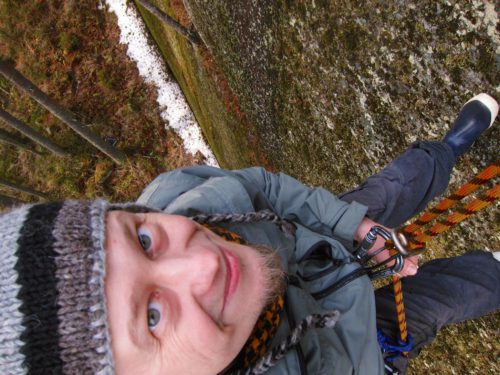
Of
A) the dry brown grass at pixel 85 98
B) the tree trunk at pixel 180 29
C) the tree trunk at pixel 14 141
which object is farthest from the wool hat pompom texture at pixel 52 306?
the tree trunk at pixel 14 141

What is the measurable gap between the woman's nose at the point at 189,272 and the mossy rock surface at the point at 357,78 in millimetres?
1315

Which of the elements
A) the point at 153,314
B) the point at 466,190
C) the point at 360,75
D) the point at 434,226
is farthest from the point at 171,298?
the point at 360,75

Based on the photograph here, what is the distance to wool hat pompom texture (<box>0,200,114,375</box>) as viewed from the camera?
133cm

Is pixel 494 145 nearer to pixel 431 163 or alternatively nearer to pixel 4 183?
pixel 431 163

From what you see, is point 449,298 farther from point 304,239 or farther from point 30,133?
point 30,133

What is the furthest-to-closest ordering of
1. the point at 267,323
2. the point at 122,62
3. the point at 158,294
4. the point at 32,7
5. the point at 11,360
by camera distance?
the point at 32,7, the point at 122,62, the point at 267,323, the point at 158,294, the point at 11,360

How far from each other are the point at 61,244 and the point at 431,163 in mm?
1681

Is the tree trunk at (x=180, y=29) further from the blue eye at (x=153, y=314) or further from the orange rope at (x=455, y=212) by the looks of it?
the blue eye at (x=153, y=314)

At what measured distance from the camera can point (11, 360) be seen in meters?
1.32

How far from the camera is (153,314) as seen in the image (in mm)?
1465

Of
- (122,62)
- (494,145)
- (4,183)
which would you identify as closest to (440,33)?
(494,145)

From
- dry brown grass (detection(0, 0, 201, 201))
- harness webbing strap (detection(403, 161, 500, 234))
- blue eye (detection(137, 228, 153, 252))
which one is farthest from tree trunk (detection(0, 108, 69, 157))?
harness webbing strap (detection(403, 161, 500, 234))

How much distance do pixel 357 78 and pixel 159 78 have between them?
16.2 feet

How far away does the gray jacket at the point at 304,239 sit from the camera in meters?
1.89
